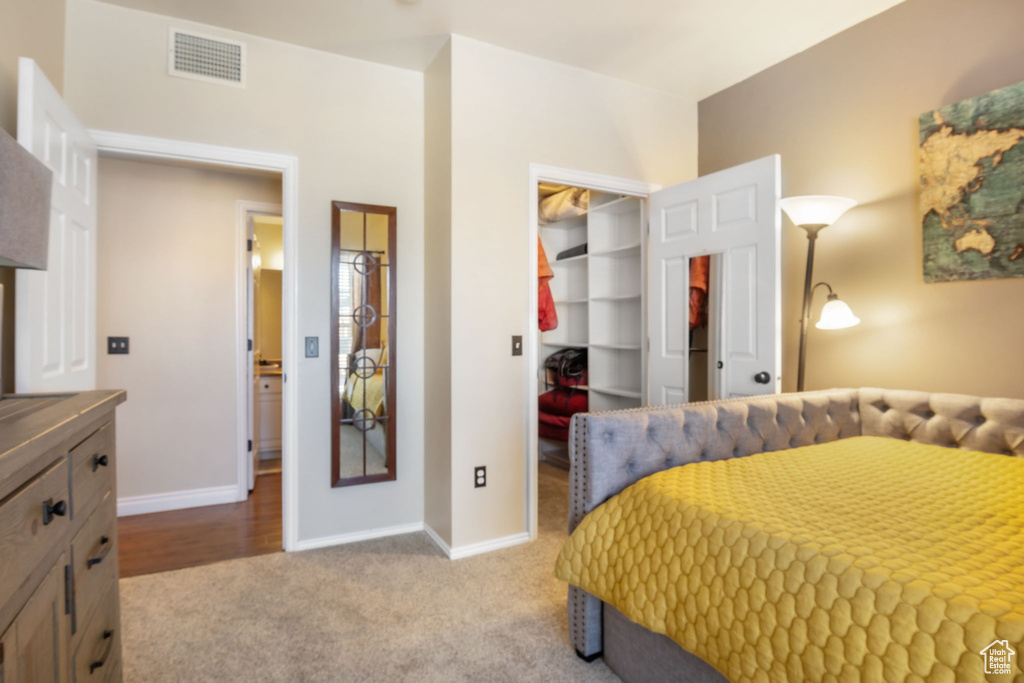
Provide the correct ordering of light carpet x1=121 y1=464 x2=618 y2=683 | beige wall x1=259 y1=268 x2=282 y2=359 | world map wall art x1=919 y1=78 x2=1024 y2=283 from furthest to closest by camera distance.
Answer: beige wall x1=259 y1=268 x2=282 y2=359
world map wall art x1=919 y1=78 x2=1024 y2=283
light carpet x1=121 y1=464 x2=618 y2=683

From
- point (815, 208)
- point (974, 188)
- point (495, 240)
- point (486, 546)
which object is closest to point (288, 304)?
point (495, 240)

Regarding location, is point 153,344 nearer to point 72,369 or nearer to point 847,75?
point 72,369

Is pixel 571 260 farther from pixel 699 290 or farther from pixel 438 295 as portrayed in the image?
pixel 438 295

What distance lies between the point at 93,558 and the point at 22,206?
2.74 ft

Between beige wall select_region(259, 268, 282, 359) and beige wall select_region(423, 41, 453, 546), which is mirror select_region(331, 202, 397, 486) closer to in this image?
beige wall select_region(423, 41, 453, 546)

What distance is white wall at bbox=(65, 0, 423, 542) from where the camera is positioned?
7.90ft

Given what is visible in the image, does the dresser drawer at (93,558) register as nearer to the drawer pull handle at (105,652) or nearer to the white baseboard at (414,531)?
the drawer pull handle at (105,652)

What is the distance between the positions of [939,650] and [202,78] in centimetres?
322

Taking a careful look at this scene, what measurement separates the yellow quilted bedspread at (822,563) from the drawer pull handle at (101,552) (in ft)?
3.97

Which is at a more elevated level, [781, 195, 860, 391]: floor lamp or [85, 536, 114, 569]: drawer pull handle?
[781, 195, 860, 391]: floor lamp

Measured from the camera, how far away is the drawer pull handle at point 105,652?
1229mm

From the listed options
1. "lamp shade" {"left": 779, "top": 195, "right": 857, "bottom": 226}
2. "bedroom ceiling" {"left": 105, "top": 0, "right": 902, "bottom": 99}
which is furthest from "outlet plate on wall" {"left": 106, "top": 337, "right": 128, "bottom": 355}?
"lamp shade" {"left": 779, "top": 195, "right": 857, "bottom": 226}

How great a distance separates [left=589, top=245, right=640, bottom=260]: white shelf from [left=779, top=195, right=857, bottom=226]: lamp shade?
1.37m

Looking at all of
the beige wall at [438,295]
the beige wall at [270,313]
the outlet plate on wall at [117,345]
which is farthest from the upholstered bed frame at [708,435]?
the beige wall at [270,313]
